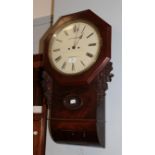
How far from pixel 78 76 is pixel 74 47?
0.19 meters

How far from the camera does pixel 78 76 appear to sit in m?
1.43

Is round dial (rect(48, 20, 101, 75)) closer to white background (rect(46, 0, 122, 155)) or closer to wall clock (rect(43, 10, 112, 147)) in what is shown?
wall clock (rect(43, 10, 112, 147))

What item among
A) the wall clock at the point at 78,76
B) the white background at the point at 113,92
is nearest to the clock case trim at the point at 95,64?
the wall clock at the point at 78,76

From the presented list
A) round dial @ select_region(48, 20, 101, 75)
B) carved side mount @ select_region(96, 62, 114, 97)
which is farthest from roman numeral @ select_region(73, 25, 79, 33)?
carved side mount @ select_region(96, 62, 114, 97)

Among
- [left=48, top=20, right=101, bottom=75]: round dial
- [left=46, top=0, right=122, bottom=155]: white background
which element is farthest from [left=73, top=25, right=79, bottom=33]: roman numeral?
[left=46, top=0, right=122, bottom=155]: white background

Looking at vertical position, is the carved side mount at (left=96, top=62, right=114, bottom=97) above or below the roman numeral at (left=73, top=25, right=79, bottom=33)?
below

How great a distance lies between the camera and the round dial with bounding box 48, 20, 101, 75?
4.71 feet

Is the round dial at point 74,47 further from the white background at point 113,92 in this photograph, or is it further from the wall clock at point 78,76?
the white background at point 113,92

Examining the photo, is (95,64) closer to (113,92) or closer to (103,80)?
(103,80)

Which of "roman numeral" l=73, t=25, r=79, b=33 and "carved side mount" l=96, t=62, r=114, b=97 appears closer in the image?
"carved side mount" l=96, t=62, r=114, b=97

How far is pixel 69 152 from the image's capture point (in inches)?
63.8
